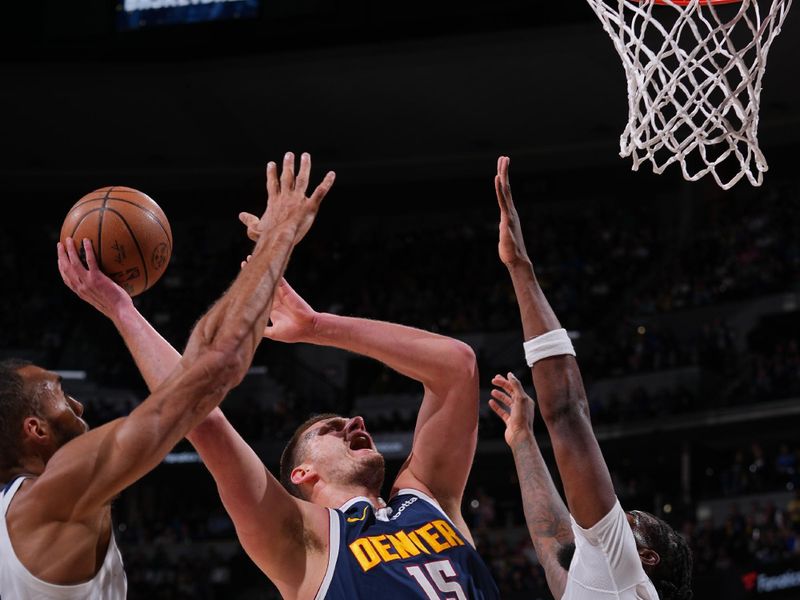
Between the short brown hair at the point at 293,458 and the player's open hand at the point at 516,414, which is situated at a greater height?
the player's open hand at the point at 516,414

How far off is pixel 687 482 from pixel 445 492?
11.8 metres

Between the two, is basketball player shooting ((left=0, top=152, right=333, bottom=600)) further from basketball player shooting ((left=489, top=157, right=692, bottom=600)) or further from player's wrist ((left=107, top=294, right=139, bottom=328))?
basketball player shooting ((left=489, top=157, right=692, bottom=600))

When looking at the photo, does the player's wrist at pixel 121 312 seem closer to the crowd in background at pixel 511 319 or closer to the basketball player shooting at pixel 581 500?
the basketball player shooting at pixel 581 500

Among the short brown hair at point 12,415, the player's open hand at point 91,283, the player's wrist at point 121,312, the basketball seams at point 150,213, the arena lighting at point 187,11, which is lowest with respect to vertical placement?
the short brown hair at point 12,415

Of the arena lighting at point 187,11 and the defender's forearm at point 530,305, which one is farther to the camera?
the arena lighting at point 187,11

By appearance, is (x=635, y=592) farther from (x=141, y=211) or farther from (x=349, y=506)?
(x=141, y=211)

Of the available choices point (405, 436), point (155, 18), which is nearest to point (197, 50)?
point (155, 18)

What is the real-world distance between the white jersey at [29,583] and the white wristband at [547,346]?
44.7 inches

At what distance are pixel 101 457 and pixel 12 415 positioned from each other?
395mm

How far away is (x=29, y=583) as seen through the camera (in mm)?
2211

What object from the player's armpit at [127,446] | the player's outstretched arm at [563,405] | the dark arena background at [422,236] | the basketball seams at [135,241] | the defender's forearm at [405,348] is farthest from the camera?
the dark arena background at [422,236]

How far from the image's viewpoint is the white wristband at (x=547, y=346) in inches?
109

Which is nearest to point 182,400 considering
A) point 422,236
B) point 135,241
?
point 135,241

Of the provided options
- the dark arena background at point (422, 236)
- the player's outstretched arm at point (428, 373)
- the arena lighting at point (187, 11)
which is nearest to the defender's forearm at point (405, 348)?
the player's outstretched arm at point (428, 373)
